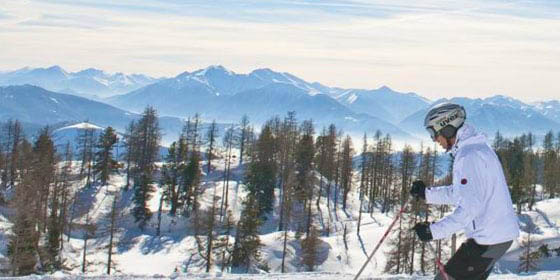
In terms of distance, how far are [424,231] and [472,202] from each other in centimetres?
68

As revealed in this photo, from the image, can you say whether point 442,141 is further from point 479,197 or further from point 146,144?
point 146,144

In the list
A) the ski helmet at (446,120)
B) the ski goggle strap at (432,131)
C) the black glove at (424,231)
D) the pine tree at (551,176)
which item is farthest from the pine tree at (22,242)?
the pine tree at (551,176)

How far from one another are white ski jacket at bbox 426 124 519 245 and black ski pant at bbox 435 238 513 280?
0.26 feet

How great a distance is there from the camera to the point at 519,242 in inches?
2137

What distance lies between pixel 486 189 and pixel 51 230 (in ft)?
147

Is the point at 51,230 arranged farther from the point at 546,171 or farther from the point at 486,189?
the point at 546,171

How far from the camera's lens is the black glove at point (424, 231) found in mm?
6566

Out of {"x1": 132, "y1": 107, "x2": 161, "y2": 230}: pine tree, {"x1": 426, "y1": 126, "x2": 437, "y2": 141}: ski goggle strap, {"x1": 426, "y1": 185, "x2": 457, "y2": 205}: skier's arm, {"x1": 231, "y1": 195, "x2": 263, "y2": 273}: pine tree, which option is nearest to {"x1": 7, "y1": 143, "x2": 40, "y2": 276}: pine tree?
{"x1": 231, "y1": 195, "x2": 263, "y2": 273}: pine tree

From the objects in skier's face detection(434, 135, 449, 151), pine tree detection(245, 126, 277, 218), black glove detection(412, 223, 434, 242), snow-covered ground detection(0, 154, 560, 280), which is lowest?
snow-covered ground detection(0, 154, 560, 280)

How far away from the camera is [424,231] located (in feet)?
21.7

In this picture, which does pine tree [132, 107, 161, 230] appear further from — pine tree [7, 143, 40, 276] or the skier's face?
the skier's face

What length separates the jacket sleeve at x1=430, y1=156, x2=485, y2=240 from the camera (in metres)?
6.18

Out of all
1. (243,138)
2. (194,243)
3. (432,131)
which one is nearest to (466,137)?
(432,131)

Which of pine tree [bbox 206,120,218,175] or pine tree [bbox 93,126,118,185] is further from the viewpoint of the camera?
pine tree [bbox 206,120,218,175]
